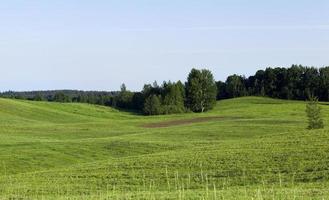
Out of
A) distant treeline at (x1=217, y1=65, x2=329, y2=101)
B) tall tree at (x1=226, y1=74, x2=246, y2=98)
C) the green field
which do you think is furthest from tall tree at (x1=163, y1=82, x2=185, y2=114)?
the green field

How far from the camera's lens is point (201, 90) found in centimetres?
12781

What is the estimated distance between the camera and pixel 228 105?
128 m

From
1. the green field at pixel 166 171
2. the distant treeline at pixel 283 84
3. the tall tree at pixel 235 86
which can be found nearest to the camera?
the green field at pixel 166 171

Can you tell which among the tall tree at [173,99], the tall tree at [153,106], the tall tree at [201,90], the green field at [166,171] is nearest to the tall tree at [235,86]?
the tall tree at [173,99]

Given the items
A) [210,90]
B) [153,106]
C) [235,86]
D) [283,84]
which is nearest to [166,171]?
[153,106]

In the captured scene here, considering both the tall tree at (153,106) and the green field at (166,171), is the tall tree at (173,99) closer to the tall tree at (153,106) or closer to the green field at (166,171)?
the tall tree at (153,106)

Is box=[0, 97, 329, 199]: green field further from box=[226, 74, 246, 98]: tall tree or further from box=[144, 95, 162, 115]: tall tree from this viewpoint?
box=[226, 74, 246, 98]: tall tree

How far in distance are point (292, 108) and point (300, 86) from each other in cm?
5120

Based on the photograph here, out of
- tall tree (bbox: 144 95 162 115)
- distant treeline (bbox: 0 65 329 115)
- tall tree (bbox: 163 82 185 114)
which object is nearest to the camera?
tall tree (bbox: 163 82 185 114)

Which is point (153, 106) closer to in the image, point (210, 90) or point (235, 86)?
point (210, 90)

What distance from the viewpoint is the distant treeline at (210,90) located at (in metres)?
127

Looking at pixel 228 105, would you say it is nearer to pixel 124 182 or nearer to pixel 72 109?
pixel 72 109

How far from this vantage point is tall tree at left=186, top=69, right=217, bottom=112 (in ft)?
417

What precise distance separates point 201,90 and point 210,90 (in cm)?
203
